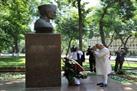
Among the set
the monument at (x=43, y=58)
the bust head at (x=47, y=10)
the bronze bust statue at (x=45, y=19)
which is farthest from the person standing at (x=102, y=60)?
the bust head at (x=47, y=10)

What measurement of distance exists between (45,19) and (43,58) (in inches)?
61.9

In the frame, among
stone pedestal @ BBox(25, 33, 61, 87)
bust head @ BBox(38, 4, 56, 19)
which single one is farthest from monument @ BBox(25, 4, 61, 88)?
bust head @ BBox(38, 4, 56, 19)

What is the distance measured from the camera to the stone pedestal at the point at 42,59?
1385cm

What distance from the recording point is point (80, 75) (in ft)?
47.2

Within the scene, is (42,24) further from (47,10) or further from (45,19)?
(47,10)

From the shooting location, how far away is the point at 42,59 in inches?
549

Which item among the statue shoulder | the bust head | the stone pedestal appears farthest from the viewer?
the bust head

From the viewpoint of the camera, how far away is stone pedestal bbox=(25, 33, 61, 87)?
45.4 feet

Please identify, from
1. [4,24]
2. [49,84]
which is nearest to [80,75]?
[49,84]

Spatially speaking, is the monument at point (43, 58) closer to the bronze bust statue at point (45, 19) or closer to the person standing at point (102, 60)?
the bronze bust statue at point (45, 19)

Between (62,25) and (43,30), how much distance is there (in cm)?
4492

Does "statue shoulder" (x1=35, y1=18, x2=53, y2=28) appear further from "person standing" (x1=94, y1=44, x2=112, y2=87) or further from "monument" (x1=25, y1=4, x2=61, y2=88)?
"person standing" (x1=94, y1=44, x2=112, y2=87)

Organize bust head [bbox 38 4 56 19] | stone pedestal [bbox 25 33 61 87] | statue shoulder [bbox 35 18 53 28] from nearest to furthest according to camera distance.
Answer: stone pedestal [bbox 25 33 61 87] < statue shoulder [bbox 35 18 53 28] < bust head [bbox 38 4 56 19]

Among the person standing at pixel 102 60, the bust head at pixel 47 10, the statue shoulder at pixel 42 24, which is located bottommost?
the person standing at pixel 102 60
